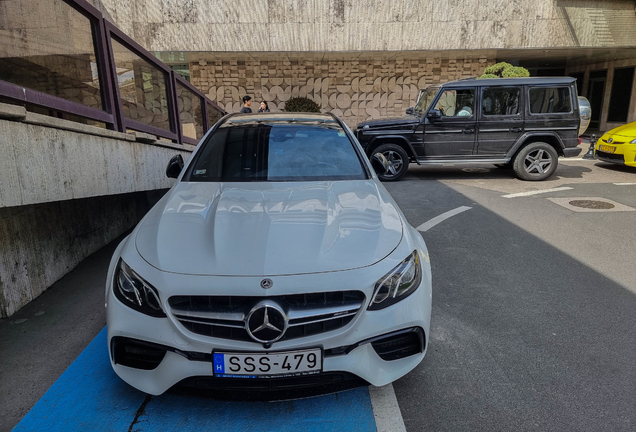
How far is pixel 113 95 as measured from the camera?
455 cm

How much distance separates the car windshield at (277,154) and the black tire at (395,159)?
5606mm

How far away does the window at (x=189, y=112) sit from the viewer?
7.12 metres

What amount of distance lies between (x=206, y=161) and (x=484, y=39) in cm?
1562

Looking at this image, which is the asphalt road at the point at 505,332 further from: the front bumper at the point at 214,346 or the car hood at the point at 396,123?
the car hood at the point at 396,123

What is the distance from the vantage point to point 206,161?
344cm

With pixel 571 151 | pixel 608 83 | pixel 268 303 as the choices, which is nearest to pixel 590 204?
pixel 571 151

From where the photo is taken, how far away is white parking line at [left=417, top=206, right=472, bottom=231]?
5.81 meters

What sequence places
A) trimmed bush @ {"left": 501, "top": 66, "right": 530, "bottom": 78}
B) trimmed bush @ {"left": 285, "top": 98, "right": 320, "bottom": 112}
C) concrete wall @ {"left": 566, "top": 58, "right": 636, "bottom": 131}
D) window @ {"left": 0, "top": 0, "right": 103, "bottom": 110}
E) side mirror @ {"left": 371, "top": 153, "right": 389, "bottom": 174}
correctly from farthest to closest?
concrete wall @ {"left": 566, "top": 58, "right": 636, "bottom": 131}, trimmed bush @ {"left": 285, "top": 98, "right": 320, "bottom": 112}, trimmed bush @ {"left": 501, "top": 66, "right": 530, "bottom": 78}, side mirror @ {"left": 371, "top": 153, "right": 389, "bottom": 174}, window @ {"left": 0, "top": 0, "right": 103, "bottom": 110}

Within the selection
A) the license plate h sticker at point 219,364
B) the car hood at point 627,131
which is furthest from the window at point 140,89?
the car hood at point 627,131

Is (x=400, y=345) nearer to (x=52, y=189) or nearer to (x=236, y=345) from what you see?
(x=236, y=345)

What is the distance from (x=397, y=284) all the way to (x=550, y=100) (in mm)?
8569

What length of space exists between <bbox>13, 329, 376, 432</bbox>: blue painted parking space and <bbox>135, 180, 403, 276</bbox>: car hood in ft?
2.53

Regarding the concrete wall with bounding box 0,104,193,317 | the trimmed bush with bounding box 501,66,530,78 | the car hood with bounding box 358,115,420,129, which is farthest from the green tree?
the concrete wall with bounding box 0,104,193,317

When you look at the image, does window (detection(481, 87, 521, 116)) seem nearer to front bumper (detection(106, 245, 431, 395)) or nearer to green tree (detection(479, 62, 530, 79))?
green tree (detection(479, 62, 530, 79))
